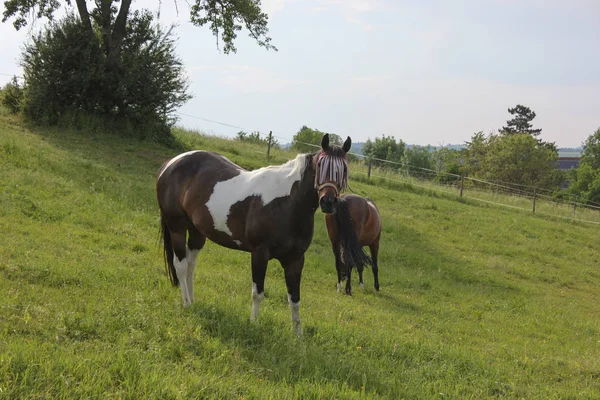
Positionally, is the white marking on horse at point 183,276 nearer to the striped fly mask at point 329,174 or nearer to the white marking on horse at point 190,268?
the white marking on horse at point 190,268

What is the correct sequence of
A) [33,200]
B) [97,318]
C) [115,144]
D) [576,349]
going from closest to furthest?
[97,318], [576,349], [33,200], [115,144]

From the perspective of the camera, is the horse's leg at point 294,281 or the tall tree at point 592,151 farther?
the tall tree at point 592,151

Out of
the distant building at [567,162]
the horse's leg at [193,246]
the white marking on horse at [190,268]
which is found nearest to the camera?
the white marking on horse at [190,268]

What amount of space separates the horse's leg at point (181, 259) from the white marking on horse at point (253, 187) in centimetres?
69

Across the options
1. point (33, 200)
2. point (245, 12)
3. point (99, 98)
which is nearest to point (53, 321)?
point (33, 200)

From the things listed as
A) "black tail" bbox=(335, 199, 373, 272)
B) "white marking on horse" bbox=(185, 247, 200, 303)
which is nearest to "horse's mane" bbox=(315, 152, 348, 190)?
"black tail" bbox=(335, 199, 373, 272)

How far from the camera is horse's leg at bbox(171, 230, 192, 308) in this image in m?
5.35

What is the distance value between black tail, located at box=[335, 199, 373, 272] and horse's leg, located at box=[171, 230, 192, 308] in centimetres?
190

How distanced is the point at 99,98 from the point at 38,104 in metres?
2.12

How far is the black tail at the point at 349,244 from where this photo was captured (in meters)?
5.88

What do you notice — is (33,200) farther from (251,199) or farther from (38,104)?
(38,104)

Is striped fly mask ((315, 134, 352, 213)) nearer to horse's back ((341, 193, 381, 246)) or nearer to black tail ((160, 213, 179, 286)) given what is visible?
black tail ((160, 213, 179, 286))

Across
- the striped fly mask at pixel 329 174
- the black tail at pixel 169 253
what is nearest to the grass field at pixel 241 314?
the black tail at pixel 169 253

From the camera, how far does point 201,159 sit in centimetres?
562
